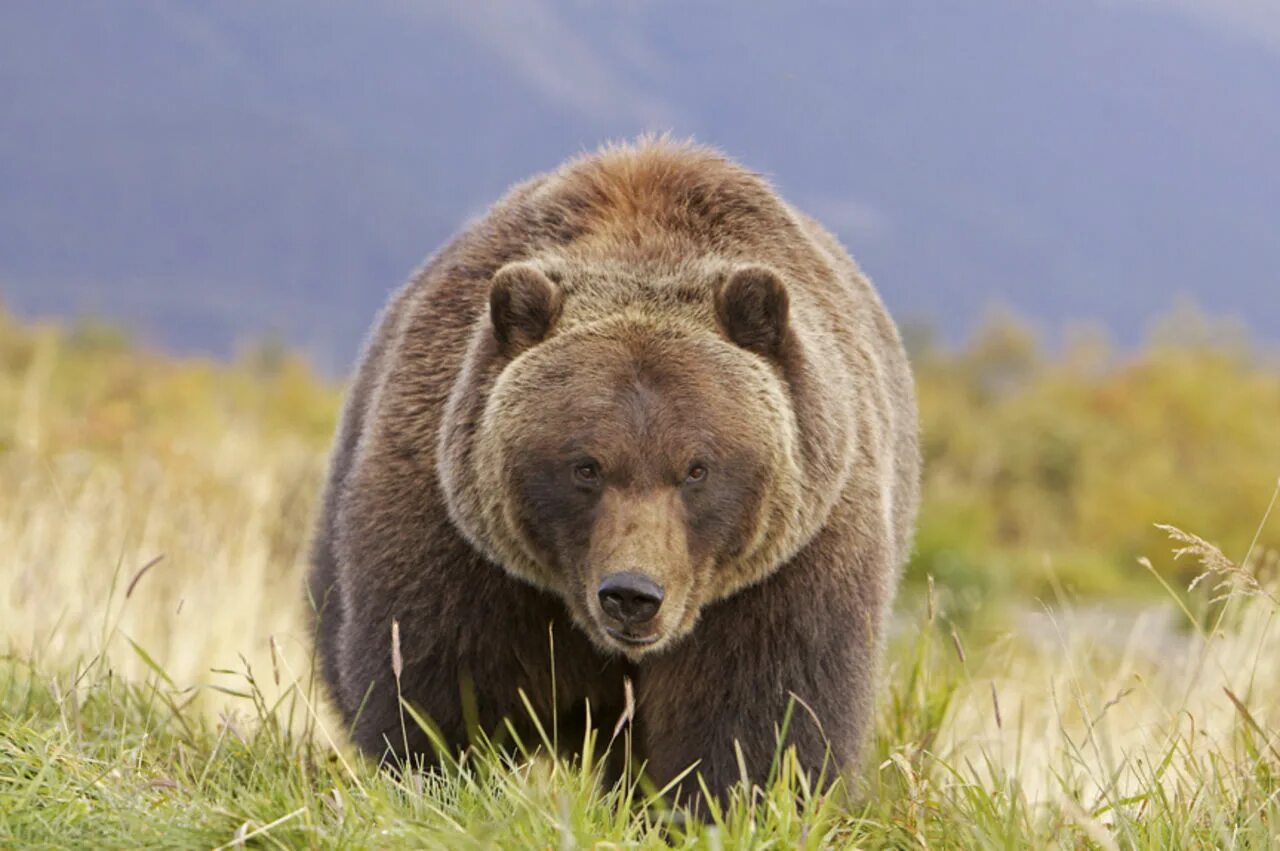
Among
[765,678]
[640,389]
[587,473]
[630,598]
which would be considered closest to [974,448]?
[765,678]

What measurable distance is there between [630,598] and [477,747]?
3.44ft

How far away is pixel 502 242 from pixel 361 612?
4.66 ft

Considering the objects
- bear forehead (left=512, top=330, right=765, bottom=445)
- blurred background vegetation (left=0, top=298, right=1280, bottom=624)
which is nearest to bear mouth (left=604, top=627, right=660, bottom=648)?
bear forehead (left=512, top=330, right=765, bottom=445)

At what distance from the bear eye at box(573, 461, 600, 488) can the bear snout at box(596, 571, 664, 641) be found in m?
0.36

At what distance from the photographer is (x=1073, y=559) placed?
29.3 meters

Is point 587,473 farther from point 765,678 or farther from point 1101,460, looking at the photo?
point 1101,460

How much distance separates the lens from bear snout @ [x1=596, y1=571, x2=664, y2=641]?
4211 millimetres

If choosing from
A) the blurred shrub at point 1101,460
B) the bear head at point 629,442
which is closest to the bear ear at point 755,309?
the bear head at point 629,442

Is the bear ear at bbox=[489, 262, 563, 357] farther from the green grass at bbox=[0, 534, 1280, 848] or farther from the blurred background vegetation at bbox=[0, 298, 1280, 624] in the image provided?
the blurred background vegetation at bbox=[0, 298, 1280, 624]

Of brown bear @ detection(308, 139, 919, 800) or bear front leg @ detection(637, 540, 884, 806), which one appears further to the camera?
bear front leg @ detection(637, 540, 884, 806)

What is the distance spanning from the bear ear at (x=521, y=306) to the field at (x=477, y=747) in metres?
1.26

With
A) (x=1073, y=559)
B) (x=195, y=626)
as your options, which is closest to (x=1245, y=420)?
(x=1073, y=559)

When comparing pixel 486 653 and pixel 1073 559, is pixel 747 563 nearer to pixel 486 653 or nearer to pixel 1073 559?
pixel 486 653

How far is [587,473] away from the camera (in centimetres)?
453
